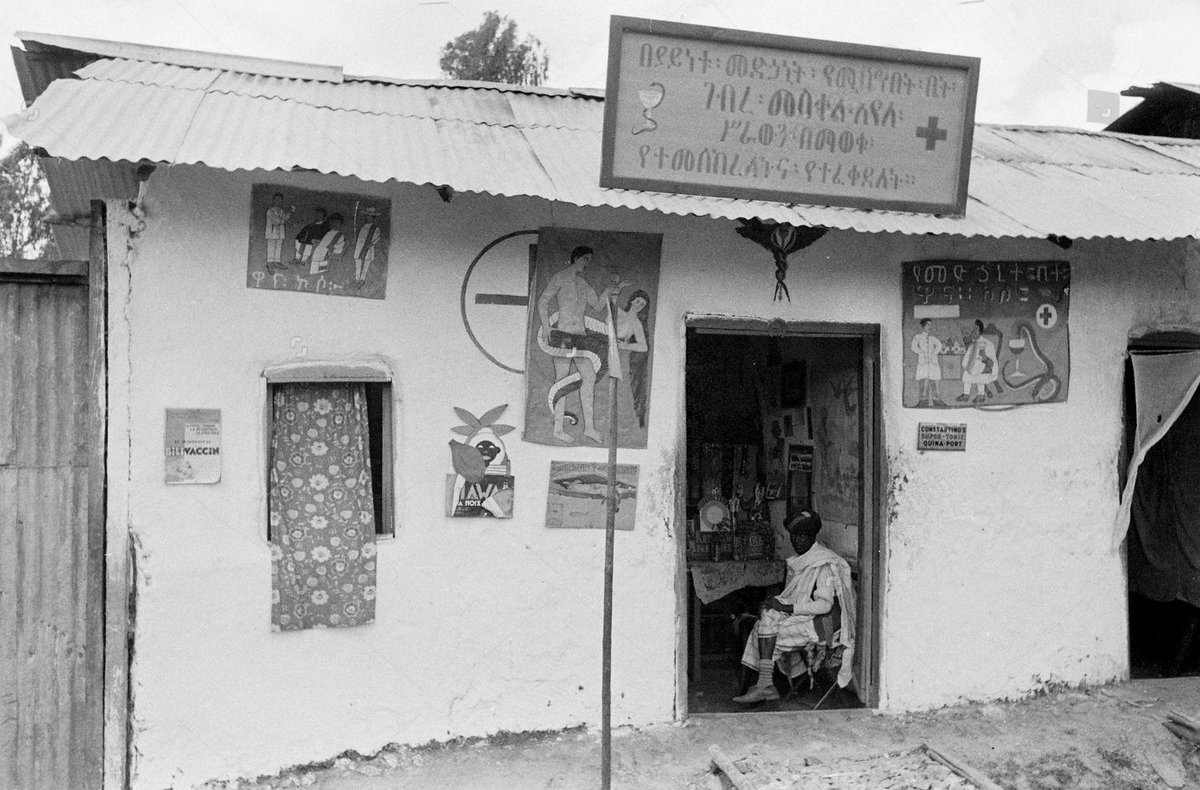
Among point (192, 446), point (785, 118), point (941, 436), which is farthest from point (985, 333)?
point (192, 446)

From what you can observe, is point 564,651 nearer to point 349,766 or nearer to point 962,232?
point 349,766

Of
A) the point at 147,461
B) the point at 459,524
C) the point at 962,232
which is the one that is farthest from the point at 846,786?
the point at 147,461

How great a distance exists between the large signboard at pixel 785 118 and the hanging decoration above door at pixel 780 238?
1.56 ft

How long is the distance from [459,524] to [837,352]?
2.75 metres

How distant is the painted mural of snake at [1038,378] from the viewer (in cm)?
572

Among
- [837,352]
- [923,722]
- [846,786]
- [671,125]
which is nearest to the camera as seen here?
[846,786]

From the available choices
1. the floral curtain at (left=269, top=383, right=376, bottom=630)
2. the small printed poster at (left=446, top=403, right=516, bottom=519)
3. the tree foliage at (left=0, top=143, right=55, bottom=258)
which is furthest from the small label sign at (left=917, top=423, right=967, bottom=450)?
the tree foliage at (left=0, top=143, right=55, bottom=258)

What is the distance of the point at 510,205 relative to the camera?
A: 4.98m

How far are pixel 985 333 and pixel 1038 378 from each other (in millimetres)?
417

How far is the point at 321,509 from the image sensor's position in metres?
4.79

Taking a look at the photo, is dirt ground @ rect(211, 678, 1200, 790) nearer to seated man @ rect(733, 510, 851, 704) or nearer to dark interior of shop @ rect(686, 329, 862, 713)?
seated man @ rect(733, 510, 851, 704)

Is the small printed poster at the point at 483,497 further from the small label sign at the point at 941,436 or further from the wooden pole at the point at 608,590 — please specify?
the small label sign at the point at 941,436

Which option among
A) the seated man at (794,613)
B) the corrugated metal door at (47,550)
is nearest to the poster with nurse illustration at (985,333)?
the seated man at (794,613)

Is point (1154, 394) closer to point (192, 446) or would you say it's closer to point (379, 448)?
point (379, 448)
